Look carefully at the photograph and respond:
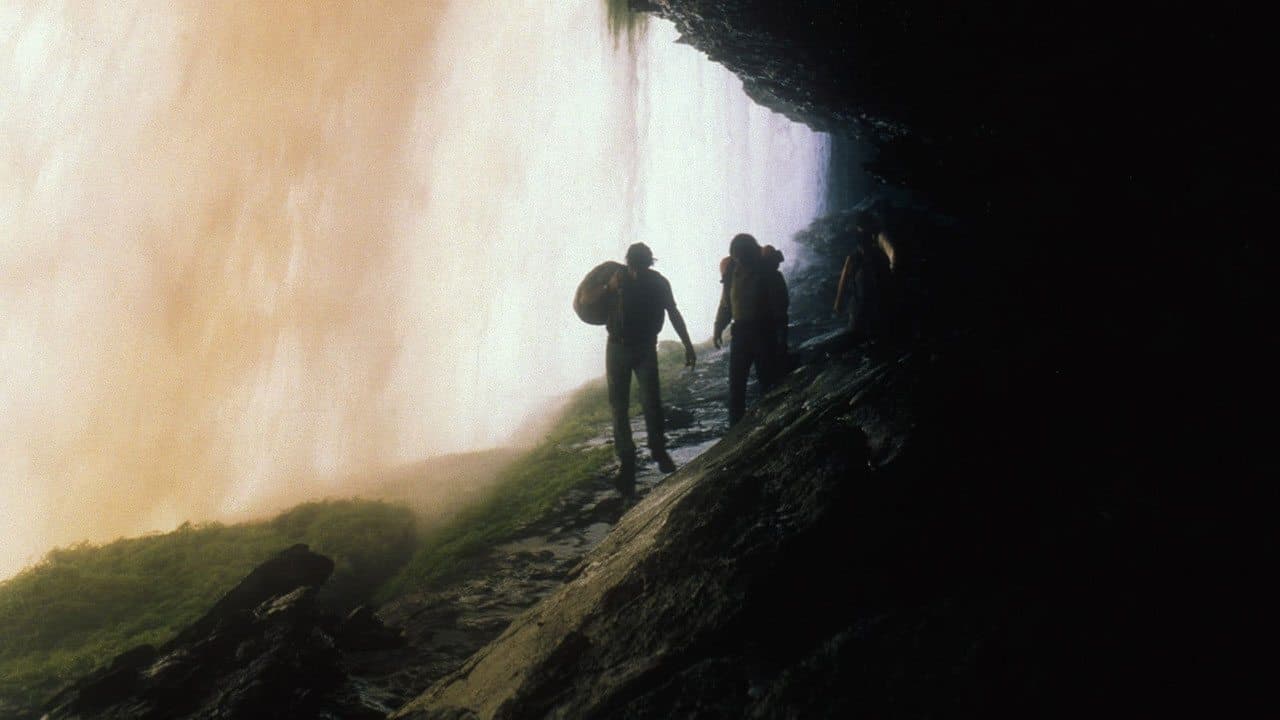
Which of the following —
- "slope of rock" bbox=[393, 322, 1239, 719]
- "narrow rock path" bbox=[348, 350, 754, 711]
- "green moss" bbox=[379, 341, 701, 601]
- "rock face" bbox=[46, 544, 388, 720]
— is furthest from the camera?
"green moss" bbox=[379, 341, 701, 601]

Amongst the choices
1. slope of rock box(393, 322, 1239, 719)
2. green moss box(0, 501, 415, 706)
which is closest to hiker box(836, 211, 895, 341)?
slope of rock box(393, 322, 1239, 719)

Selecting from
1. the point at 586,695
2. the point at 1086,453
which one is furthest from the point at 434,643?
the point at 1086,453

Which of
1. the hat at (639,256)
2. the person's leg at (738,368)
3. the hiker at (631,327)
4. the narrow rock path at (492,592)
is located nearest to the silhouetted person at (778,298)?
the person's leg at (738,368)

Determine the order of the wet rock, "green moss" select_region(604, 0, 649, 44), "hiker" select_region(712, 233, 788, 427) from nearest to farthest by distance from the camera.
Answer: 1. the wet rock
2. "hiker" select_region(712, 233, 788, 427)
3. "green moss" select_region(604, 0, 649, 44)

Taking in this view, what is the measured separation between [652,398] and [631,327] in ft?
3.63

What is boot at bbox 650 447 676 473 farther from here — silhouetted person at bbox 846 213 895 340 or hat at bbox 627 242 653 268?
silhouetted person at bbox 846 213 895 340

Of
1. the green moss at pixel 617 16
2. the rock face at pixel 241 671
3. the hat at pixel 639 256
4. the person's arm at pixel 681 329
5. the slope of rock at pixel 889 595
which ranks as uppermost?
the green moss at pixel 617 16

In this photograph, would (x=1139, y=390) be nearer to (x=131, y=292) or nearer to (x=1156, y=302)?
(x=1156, y=302)

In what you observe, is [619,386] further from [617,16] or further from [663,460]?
[617,16]

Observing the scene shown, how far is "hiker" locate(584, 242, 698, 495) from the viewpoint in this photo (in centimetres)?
735

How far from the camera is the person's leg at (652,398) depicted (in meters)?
7.53

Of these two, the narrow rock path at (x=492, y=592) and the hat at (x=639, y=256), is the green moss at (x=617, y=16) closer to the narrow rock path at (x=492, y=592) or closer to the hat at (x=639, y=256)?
the hat at (x=639, y=256)

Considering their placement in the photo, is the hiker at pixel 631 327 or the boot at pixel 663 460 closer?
the hiker at pixel 631 327

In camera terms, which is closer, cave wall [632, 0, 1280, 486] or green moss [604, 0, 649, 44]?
cave wall [632, 0, 1280, 486]
